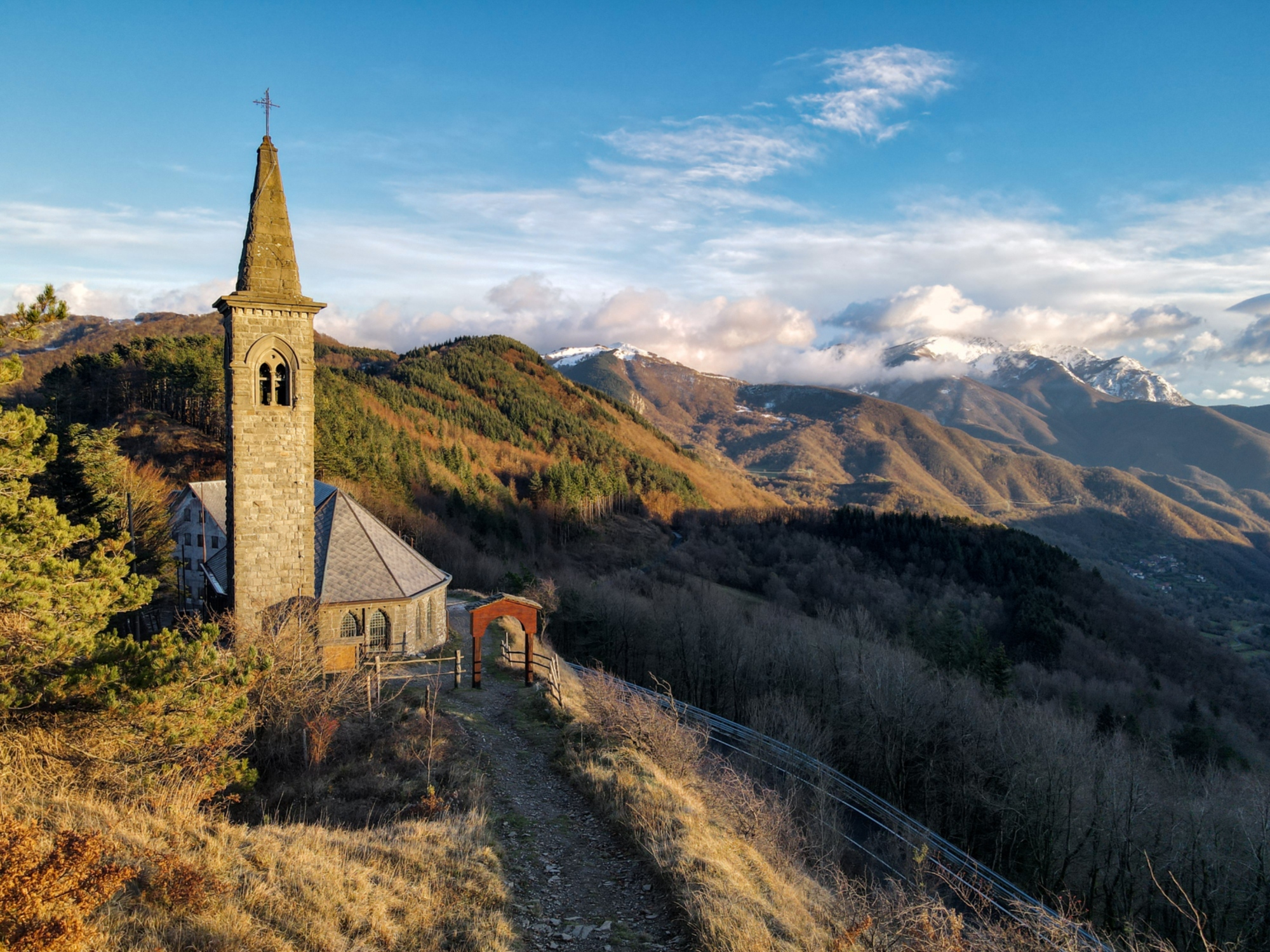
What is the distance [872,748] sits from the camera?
38.9 meters

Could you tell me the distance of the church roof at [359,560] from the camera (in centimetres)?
2888

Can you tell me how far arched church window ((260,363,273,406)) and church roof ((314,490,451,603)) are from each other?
6.12 m

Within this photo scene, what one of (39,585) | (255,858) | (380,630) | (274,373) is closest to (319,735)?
(39,585)

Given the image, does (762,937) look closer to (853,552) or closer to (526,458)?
(853,552)

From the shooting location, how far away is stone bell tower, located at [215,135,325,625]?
23125mm

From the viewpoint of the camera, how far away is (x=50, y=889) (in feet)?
22.3

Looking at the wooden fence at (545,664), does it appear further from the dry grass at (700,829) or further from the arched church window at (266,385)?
the arched church window at (266,385)

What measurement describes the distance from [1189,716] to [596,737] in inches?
2592

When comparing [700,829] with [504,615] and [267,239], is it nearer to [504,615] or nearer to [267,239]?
[504,615]

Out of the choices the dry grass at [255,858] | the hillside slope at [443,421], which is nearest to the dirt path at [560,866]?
the dry grass at [255,858]

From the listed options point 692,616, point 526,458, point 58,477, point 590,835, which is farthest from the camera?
point 526,458

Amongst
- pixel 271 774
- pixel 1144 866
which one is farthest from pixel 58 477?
pixel 1144 866

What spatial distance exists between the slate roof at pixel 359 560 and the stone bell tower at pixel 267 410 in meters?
3.65

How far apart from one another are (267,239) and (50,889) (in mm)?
21273
